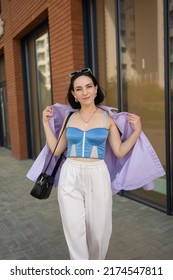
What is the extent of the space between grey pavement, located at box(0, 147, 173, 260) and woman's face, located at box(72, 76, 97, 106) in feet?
6.02

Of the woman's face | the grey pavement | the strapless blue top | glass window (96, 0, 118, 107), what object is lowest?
the grey pavement

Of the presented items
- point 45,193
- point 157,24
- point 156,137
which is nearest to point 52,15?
point 157,24

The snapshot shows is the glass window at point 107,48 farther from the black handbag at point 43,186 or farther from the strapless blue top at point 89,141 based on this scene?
the strapless blue top at point 89,141

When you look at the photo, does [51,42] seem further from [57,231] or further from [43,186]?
[43,186]

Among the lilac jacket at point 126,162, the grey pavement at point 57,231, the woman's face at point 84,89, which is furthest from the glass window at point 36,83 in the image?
the woman's face at point 84,89

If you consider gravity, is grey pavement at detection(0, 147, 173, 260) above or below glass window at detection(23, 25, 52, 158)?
below

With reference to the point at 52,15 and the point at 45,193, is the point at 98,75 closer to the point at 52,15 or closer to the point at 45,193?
the point at 52,15

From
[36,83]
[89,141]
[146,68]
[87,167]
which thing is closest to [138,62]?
[146,68]

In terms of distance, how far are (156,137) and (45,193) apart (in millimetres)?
2474

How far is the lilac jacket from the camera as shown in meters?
2.50

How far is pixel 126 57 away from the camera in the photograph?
16.1ft

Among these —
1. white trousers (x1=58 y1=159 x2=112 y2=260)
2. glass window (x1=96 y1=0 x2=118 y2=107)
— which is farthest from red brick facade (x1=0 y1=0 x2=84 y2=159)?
white trousers (x1=58 y1=159 x2=112 y2=260)

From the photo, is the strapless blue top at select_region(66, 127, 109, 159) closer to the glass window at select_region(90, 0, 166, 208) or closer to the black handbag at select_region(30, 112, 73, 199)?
the black handbag at select_region(30, 112, 73, 199)

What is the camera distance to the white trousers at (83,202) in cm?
237
